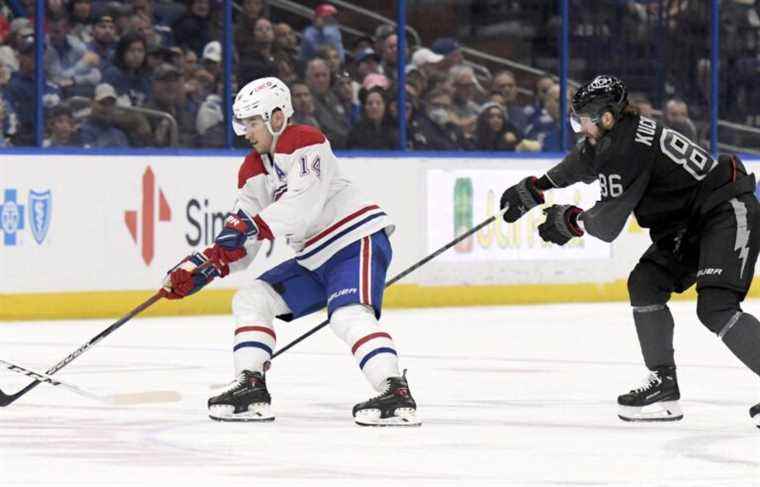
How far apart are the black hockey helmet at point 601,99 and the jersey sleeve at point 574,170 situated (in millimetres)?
326

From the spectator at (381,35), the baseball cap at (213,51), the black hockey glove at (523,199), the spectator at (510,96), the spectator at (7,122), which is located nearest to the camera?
the black hockey glove at (523,199)

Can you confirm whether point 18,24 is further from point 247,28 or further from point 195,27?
point 247,28

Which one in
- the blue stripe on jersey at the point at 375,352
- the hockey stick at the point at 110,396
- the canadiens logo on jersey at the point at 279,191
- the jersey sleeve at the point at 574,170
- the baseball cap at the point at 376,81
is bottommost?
the hockey stick at the point at 110,396

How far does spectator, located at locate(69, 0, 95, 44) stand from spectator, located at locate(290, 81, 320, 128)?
1550 millimetres

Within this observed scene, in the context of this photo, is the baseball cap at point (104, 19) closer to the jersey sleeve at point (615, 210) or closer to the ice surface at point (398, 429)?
the ice surface at point (398, 429)

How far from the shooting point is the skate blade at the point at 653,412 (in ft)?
21.0

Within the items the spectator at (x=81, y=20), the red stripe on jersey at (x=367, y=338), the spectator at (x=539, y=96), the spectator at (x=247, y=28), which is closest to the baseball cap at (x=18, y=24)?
the spectator at (x=81, y=20)

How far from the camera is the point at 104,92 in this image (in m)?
11.5

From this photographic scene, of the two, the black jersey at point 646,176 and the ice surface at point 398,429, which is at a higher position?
the black jersey at point 646,176

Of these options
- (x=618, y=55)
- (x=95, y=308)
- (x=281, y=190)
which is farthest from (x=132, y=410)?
(x=618, y=55)

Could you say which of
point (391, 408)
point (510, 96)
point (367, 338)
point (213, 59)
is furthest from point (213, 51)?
point (391, 408)

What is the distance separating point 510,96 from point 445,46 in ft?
2.19

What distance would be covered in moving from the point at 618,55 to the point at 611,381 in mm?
6308

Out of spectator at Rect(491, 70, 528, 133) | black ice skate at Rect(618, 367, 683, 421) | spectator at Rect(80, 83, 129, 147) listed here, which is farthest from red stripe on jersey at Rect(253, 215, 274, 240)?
spectator at Rect(491, 70, 528, 133)
